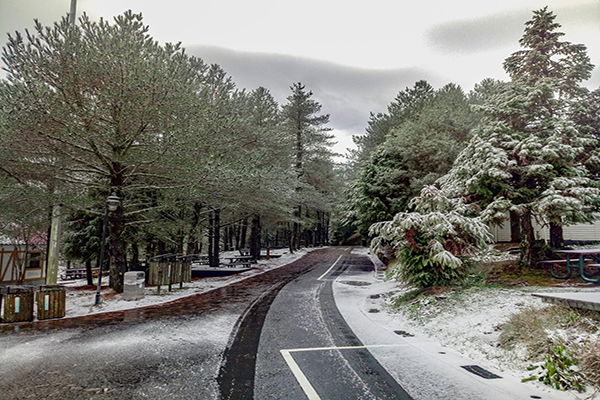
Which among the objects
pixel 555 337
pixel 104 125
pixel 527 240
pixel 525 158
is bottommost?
pixel 555 337

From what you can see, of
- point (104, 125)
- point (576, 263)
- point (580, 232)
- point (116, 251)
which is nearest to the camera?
point (104, 125)

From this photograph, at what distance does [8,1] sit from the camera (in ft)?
30.4

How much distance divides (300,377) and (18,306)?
7220mm

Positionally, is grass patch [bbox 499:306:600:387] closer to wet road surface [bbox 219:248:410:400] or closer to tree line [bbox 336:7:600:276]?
wet road surface [bbox 219:248:410:400]

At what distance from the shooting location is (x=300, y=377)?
4.34 meters

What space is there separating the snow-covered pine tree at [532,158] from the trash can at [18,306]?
1223cm

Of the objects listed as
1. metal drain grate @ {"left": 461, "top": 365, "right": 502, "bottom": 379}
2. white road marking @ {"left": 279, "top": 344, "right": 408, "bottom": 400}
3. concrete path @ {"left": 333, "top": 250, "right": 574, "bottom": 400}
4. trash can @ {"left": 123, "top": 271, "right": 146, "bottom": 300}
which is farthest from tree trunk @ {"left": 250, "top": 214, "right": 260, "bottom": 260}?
metal drain grate @ {"left": 461, "top": 365, "right": 502, "bottom": 379}

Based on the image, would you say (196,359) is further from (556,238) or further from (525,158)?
(556,238)

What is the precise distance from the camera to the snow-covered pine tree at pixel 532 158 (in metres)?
9.21

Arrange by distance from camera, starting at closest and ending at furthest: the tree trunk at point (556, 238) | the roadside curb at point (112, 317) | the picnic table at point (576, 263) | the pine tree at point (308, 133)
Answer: the roadside curb at point (112, 317), the picnic table at point (576, 263), the tree trunk at point (556, 238), the pine tree at point (308, 133)

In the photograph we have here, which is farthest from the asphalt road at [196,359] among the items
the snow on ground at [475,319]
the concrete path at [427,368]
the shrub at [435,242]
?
the shrub at [435,242]

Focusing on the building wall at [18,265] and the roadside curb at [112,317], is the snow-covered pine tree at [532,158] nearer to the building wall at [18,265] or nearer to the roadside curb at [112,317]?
the roadside curb at [112,317]

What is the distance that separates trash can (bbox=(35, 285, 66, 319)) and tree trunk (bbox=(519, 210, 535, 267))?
13298mm

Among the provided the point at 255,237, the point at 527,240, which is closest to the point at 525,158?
the point at 527,240
